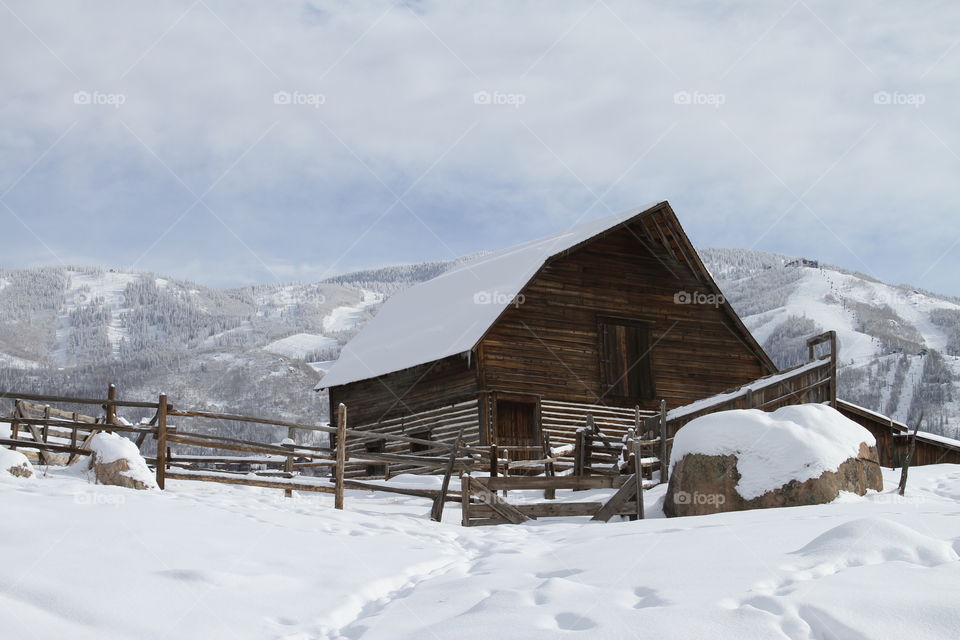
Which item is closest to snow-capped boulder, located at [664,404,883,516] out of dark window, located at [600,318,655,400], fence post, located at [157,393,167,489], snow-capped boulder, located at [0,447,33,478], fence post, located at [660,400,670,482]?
fence post, located at [660,400,670,482]

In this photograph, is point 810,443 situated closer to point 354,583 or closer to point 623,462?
point 623,462

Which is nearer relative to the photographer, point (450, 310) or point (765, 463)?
point (765, 463)

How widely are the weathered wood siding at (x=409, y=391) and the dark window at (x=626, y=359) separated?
368 cm

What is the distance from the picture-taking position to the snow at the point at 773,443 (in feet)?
47.2

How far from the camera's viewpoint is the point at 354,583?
9.49 metres

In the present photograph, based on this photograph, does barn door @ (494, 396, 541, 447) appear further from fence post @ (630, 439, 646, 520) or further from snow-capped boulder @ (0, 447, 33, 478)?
snow-capped boulder @ (0, 447, 33, 478)

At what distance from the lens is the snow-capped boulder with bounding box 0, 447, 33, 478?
14117mm

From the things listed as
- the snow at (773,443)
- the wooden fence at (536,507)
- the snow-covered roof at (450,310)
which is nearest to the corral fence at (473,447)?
the wooden fence at (536,507)

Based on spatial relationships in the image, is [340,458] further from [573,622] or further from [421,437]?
[421,437]

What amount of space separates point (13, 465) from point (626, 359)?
53.4 feet

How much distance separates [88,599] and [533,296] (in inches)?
→ 737

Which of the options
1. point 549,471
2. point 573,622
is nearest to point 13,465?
point 573,622

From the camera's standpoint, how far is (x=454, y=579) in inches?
383

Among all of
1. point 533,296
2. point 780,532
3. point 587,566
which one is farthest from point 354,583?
point 533,296
